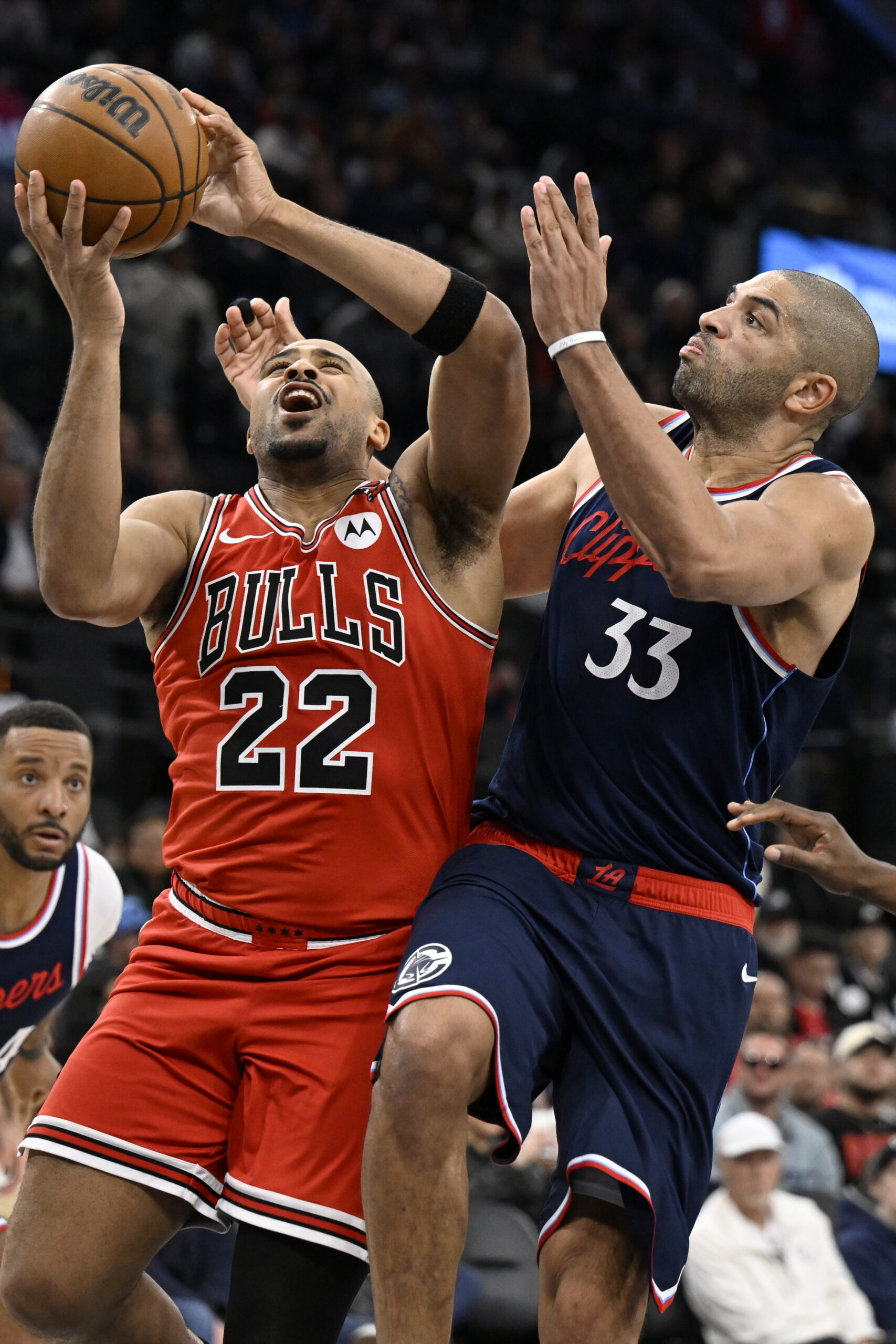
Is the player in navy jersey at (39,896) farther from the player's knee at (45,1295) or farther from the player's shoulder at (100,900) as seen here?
the player's knee at (45,1295)

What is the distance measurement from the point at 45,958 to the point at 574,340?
2.62m

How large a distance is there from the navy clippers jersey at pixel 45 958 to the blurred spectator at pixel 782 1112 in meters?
4.39

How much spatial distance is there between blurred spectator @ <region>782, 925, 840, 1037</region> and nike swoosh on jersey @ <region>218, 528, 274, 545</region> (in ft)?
24.7

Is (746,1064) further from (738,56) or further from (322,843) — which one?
(738,56)

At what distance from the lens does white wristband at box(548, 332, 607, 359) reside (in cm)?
332

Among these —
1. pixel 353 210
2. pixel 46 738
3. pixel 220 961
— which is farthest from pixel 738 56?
pixel 220 961

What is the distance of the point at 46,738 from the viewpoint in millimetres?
4973

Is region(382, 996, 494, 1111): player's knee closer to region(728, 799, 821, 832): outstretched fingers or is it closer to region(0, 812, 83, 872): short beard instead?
region(728, 799, 821, 832): outstretched fingers

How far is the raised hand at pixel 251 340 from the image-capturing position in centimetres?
445

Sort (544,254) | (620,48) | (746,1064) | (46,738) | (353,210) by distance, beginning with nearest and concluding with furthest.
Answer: (544,254) < (46,738) < (746,1064) < (353,210) < (620,48)

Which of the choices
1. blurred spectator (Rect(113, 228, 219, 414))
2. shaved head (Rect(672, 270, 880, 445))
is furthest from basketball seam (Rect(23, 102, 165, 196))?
blurred spectator (Rect(113, 228, 219, 414))

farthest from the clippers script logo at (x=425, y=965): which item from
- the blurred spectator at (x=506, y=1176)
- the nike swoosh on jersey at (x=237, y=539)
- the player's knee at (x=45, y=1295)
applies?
the blurred spectator at (x=506, y=1176)

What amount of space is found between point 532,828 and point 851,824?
1022 cm

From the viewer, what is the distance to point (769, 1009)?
29.1 ft
